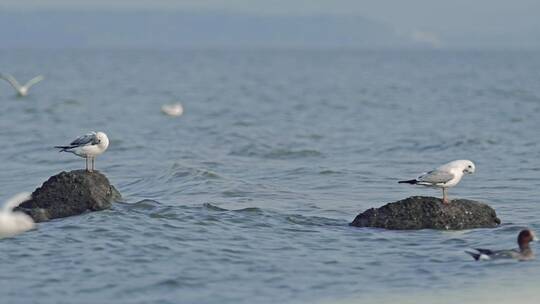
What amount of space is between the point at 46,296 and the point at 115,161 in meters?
17.8

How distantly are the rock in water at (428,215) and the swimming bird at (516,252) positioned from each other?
198 centimetres

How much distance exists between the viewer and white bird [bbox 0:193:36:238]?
1638 cm

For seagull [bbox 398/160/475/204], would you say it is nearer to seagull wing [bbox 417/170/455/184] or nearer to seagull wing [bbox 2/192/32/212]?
seagull wing [bbox 417/170/455/184]

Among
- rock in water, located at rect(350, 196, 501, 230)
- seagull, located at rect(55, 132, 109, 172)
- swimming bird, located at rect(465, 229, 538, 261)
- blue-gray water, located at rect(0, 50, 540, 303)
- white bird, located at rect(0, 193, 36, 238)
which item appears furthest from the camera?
seagull, located at rect(55, 132, 109, 172)

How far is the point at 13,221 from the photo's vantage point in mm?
16562

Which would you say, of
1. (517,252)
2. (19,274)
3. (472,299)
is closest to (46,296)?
(19,274)

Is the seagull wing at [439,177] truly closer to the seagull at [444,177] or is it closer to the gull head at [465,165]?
the seagull at [444,177]

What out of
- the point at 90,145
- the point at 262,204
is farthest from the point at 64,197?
the point at 262,204

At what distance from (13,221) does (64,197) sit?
1.79m

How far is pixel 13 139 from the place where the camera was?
38469 millimetres

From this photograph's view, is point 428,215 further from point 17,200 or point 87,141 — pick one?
point 17,200

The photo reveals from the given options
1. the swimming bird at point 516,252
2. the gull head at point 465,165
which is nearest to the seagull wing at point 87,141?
the gull head at point 465,165

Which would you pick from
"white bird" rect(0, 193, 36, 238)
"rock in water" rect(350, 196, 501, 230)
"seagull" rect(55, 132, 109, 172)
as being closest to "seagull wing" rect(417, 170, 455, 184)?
"rock in water" rect(350, 196, 501, 230)

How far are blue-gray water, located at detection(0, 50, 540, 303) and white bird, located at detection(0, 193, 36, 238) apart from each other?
0.16 meters
